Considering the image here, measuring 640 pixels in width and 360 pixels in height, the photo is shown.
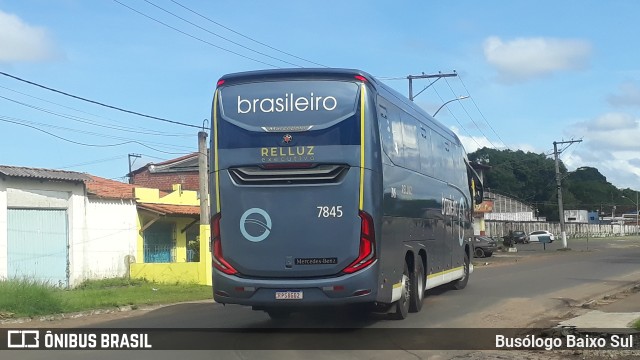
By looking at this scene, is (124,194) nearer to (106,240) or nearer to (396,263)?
(106,240)

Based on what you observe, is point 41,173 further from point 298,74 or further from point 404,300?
point 298,74

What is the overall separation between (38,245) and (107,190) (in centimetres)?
546

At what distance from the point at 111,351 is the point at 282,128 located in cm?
413

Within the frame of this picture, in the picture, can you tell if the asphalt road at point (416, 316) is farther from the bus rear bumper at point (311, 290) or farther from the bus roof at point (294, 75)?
the bus roof at point (294, 75)

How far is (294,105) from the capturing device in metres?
11.0

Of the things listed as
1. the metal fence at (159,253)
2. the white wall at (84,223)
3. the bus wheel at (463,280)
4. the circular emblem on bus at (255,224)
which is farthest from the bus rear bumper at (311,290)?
the metal fence at (159,253)

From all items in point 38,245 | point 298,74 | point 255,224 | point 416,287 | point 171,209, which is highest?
point 298,74

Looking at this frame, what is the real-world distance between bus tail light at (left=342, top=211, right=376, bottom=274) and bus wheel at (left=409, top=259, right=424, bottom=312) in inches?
121

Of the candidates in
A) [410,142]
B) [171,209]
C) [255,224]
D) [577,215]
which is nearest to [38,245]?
[171,209]

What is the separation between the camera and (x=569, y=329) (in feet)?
36.9

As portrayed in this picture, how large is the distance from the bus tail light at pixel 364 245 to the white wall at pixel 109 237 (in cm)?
1685

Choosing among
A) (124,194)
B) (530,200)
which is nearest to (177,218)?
(124,194)

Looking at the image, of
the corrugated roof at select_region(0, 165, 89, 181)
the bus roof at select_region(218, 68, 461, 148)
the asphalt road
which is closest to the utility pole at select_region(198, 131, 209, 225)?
the corrugated roof at select_region(0, 165, 89, 181)

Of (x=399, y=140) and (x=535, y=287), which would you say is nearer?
(x=399, y=140)
